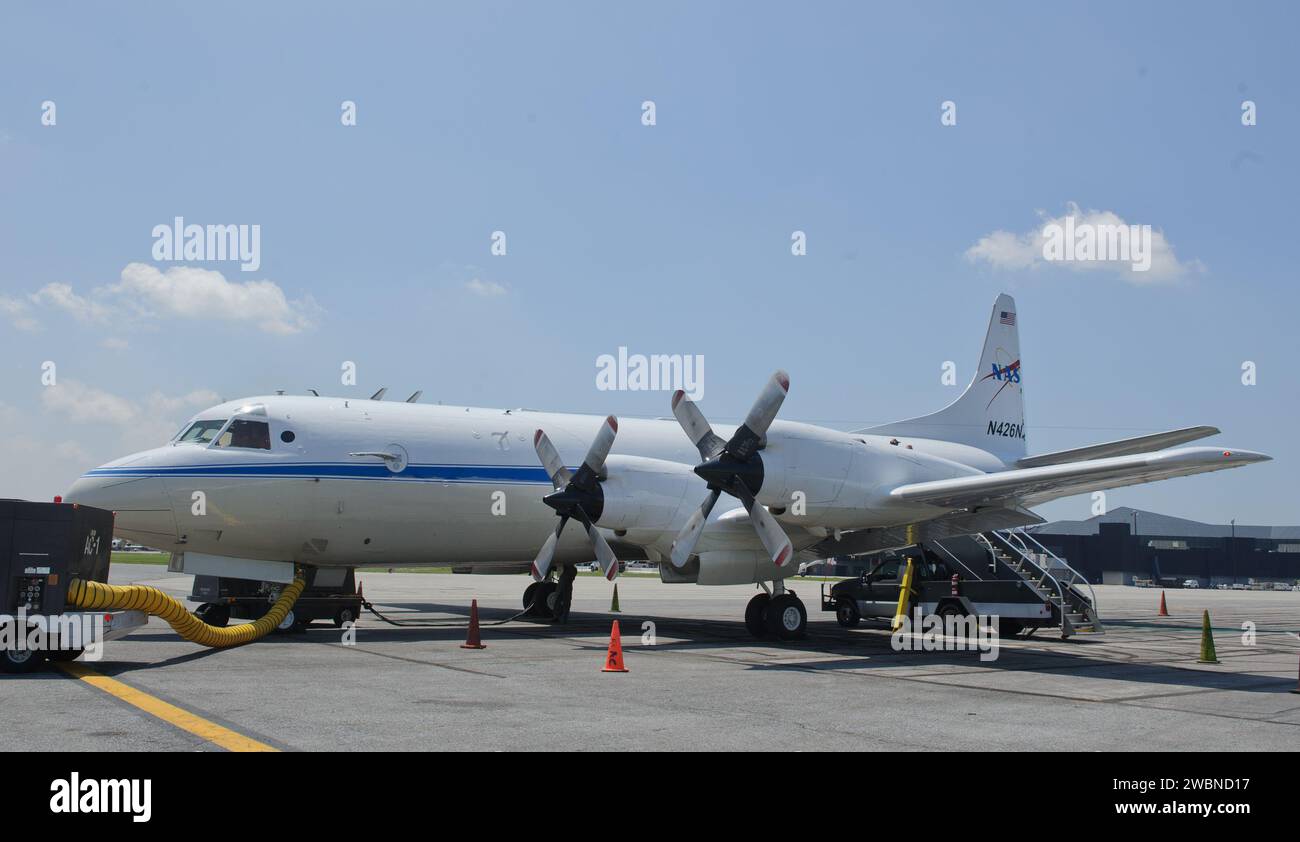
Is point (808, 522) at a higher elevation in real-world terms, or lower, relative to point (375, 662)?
higher

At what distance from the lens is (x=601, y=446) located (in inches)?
795

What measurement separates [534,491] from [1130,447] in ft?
42.8

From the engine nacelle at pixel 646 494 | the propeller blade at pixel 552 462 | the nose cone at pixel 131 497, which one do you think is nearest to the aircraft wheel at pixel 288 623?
the nose cone at pixel 131 497

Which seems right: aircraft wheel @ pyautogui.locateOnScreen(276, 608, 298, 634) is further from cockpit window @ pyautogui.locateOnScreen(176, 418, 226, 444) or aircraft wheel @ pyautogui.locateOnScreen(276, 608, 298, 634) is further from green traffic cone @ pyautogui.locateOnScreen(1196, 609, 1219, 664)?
green traffic cone @ pyautogui.locateOnScreen(1196, 609, 1219, 664)

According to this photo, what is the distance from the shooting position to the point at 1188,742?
9.77 metres

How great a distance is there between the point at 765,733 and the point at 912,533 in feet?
41.5

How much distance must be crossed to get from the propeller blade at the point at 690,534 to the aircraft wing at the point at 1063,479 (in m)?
3.43

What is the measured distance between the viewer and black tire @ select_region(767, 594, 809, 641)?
2094cm

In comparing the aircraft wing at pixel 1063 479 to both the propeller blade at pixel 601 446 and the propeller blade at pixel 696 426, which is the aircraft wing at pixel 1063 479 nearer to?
the propeller blade at pixel 696 426

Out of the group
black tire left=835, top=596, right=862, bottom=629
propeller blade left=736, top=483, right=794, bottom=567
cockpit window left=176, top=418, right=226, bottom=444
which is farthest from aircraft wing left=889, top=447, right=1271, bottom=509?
cockpit window left=176, top=418, right=226, bottom=444

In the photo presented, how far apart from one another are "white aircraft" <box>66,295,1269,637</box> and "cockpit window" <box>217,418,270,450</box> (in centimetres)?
3

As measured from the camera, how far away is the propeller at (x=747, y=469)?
715 inches
